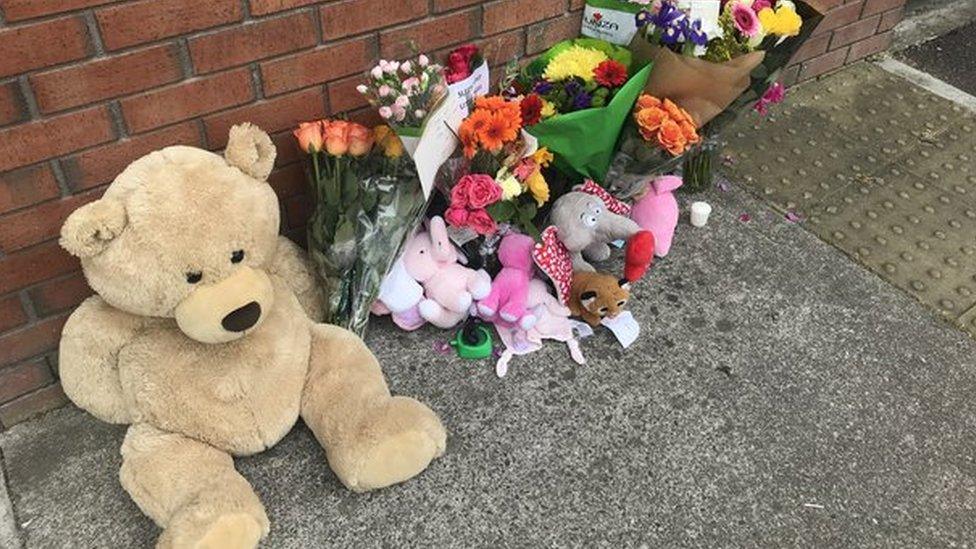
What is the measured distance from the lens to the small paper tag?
92.2 inches

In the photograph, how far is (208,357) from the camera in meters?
1.89

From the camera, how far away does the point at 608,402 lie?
2176 millimetres

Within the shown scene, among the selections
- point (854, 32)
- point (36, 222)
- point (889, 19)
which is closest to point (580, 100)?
point (36, 222)

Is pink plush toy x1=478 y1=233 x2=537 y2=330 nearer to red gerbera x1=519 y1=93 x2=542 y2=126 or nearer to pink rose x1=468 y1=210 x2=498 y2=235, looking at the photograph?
pink rose x1=468 y1=210 x2=498 y2=235

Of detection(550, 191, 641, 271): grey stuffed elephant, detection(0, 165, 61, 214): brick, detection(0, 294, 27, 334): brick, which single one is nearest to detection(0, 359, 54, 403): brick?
detection(0, 294, 27, 334): brick

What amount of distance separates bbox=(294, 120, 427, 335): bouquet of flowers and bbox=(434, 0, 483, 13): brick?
15.5 inches

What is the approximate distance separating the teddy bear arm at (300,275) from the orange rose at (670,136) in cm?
107

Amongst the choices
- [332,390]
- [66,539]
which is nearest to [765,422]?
[332,390]

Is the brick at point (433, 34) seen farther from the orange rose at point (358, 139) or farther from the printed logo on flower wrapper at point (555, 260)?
the printed logo on flower wrapper at point (555, 260)

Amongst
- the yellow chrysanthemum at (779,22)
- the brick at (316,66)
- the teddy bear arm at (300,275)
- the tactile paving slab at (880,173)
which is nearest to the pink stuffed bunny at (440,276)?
the teddy bear arm at (300,275)

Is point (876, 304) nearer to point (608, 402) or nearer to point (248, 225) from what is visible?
point (608, 402)

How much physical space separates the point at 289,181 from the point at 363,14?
1.65 feet

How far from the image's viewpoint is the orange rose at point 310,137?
6.70 feet

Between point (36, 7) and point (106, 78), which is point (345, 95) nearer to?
point (106, 78)
